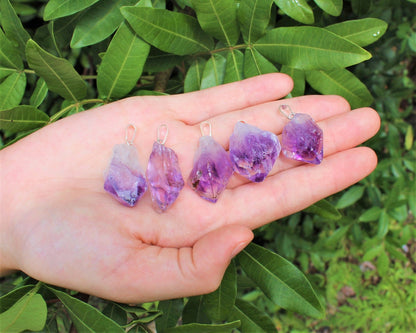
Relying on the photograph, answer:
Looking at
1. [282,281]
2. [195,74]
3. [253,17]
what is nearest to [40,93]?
[195,74]

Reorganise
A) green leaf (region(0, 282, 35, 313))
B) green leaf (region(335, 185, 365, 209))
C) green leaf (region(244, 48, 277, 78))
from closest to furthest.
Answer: green leaf (region(0, 282, 35, 313))
green leaf (region(244, 48, 277, 78))
green leaf (region(335, 185, 365, 209))

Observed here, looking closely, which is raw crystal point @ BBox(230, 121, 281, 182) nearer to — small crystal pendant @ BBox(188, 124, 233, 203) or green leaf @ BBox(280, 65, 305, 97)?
small crystal pendant @ BBox(188, 124, 233, 203)

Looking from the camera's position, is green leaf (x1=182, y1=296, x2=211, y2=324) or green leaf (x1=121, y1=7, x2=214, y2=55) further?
green leaf (x1=182, y1=296, x2=211, y2=324)

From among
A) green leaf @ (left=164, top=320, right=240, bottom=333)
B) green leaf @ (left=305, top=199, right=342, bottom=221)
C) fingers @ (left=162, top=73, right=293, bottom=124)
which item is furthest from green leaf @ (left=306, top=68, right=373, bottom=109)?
green leaf @ (left=164, top=320, right=240, bottom=333)

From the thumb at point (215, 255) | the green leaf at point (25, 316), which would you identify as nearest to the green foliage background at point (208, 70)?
the green leaf at point (25, 316)

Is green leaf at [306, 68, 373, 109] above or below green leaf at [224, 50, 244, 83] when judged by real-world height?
below

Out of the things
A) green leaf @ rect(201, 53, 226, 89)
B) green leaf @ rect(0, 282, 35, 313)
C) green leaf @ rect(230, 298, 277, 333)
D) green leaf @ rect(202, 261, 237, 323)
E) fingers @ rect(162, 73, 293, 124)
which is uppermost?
green leaf @ rect(201, 53, 226, 89)

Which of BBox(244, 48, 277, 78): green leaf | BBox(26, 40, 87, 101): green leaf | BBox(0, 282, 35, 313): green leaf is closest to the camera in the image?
BBox(0, 282, 35, 313): green leaf
